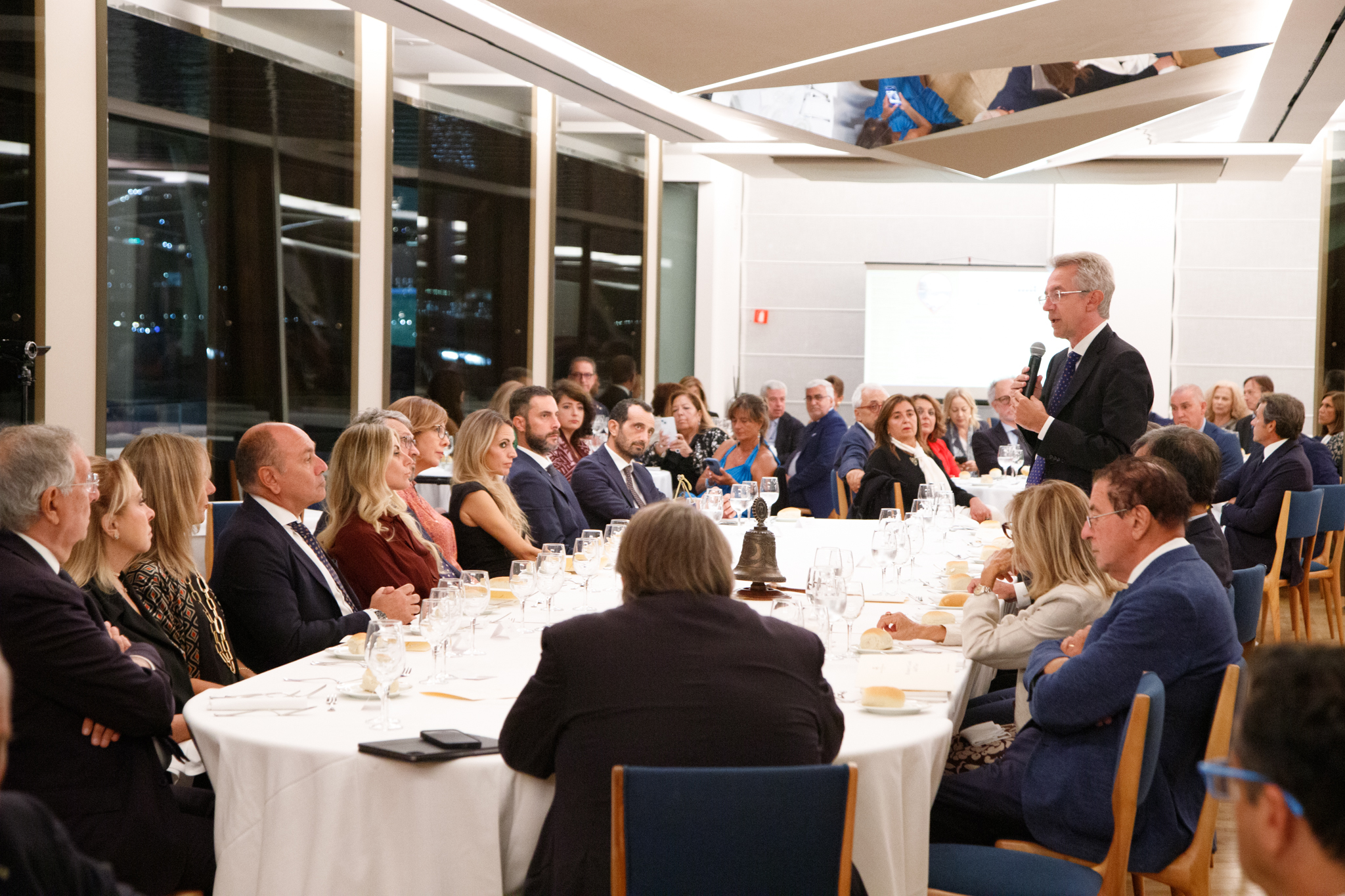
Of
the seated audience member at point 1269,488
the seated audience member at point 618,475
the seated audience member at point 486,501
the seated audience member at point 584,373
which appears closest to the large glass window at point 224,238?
the seated audience member at point 486,501

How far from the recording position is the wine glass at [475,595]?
10.5 feet

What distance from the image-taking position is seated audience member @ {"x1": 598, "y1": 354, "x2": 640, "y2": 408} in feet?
37.5

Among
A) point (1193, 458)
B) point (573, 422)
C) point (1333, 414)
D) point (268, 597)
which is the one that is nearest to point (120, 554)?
point (268, 597)

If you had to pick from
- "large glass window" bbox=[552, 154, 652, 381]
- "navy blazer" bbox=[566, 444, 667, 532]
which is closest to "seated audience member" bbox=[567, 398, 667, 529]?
"navy blazer" bbox=[566, 444, 667, 532]

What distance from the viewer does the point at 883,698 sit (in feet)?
8.61

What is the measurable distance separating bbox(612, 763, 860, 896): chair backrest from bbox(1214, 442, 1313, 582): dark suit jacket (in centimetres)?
541

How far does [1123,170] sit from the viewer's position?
1109 cm

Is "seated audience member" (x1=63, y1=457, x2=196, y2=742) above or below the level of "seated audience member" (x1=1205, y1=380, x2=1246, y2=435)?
below

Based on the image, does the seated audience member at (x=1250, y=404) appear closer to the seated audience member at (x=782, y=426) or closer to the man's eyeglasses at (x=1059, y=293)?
the seated audience member at (x=782, y=426)

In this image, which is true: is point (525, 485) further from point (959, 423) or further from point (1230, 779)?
point (959, 423)

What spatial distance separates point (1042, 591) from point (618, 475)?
3.40 metres

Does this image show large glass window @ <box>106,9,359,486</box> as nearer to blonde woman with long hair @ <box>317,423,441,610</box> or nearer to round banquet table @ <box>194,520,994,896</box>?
blonde woman with long hair @ <box>317,423,441,610</box>

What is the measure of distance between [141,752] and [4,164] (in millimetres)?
3682

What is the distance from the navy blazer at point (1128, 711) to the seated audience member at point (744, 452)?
5.58 metres
